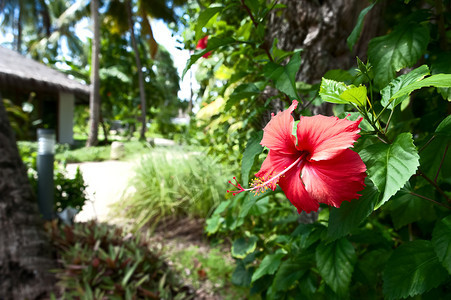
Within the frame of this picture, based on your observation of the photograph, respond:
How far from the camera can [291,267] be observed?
3.20 feet

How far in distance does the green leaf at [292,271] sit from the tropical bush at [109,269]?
3.35ft

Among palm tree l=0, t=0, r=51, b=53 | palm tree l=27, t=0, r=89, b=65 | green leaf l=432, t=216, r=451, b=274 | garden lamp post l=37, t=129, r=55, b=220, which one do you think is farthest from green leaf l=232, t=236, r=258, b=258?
palm tree l=0, t=0, r=51, b=53

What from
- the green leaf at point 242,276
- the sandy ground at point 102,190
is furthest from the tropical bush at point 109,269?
the sandy ground at point 102,190

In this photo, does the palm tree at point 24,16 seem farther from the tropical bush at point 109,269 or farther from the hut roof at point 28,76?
the tropical bush at point 109,269

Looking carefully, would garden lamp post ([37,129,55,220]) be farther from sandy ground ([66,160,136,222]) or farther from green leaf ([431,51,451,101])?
green leaf ([431,51,451,101])

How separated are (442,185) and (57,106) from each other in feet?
44.7

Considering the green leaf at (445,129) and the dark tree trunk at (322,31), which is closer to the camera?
the green leaf at (445,129)

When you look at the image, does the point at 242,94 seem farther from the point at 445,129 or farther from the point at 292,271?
the point at 292,271

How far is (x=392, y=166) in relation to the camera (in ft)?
1.46

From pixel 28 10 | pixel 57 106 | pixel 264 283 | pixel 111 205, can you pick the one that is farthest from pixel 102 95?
pixel 28 10

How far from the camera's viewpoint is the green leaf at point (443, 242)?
21.2 inches

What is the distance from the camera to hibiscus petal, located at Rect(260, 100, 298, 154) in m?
0.49

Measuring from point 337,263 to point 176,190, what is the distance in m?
2.68

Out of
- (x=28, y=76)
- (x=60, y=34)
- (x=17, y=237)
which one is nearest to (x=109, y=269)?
(x=17, y=237)
